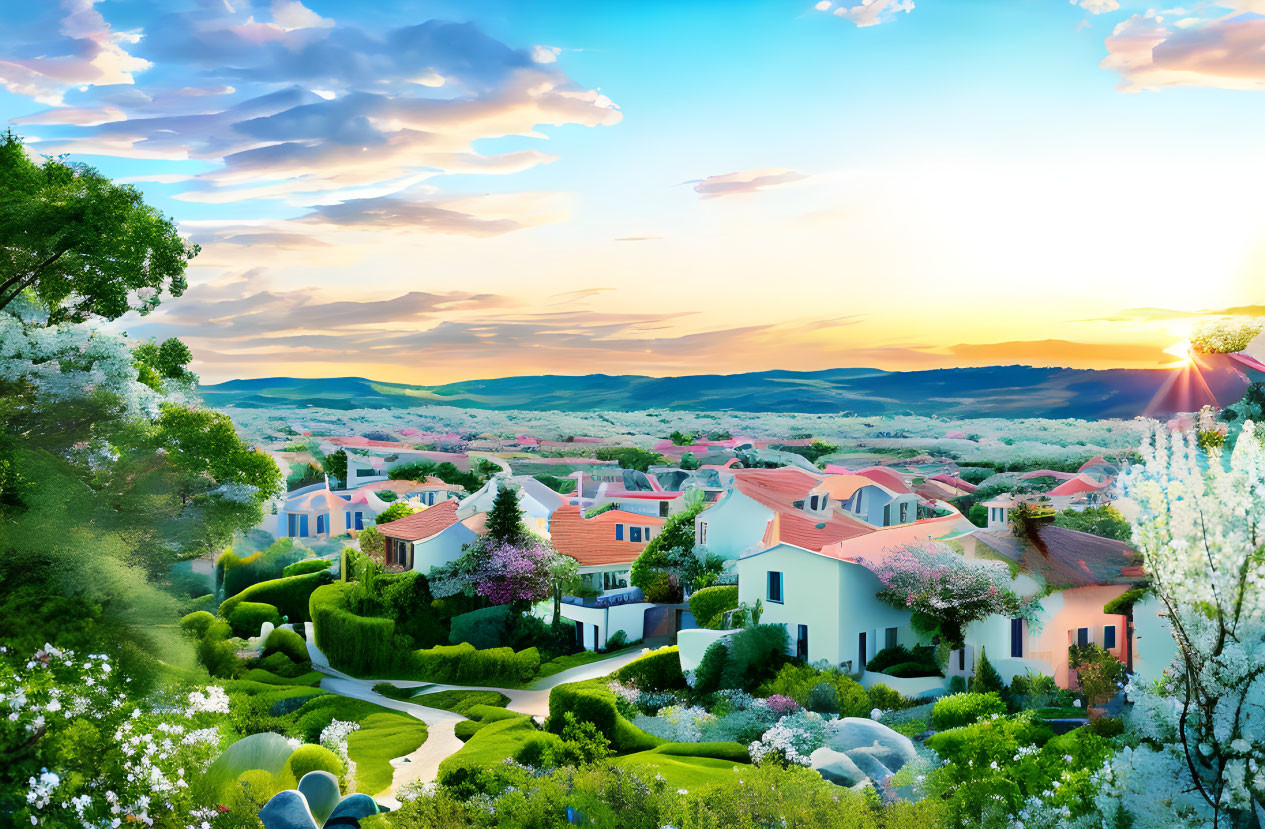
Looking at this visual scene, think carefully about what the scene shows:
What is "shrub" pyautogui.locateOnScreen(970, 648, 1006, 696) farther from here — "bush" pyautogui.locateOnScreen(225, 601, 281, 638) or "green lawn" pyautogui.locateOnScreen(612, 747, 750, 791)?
"bush" pyautogui.locateOnScreen(225, 601, 281, 638)

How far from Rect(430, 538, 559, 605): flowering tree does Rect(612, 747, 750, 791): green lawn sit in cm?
1001

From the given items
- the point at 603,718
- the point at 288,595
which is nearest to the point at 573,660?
the point at 603,718

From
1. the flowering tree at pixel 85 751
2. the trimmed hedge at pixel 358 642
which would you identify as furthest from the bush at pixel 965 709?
the trimmed hedge at pixel 358 642

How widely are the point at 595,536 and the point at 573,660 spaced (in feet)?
17.2

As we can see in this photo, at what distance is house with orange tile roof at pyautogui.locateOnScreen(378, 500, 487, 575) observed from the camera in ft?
88.3

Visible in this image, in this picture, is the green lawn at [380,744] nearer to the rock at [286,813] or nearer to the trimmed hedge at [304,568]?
the rock at [286,813]

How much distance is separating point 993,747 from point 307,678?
18736 millimetres

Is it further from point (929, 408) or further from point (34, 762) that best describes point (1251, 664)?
point (929, 408)

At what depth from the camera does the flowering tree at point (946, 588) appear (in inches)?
650

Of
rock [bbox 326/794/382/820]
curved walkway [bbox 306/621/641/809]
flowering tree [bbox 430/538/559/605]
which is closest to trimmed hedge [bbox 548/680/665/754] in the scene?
curved walkway [bbox 306/621/641/809]

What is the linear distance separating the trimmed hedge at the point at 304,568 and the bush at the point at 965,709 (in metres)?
24.6

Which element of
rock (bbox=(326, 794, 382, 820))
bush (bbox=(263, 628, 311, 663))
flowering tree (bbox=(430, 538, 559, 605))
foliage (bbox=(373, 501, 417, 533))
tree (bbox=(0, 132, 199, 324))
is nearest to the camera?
rock (bbox=(326, 794, 382, 820))

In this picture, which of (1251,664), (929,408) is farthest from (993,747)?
(929,408)

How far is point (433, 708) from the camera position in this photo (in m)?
21.3
